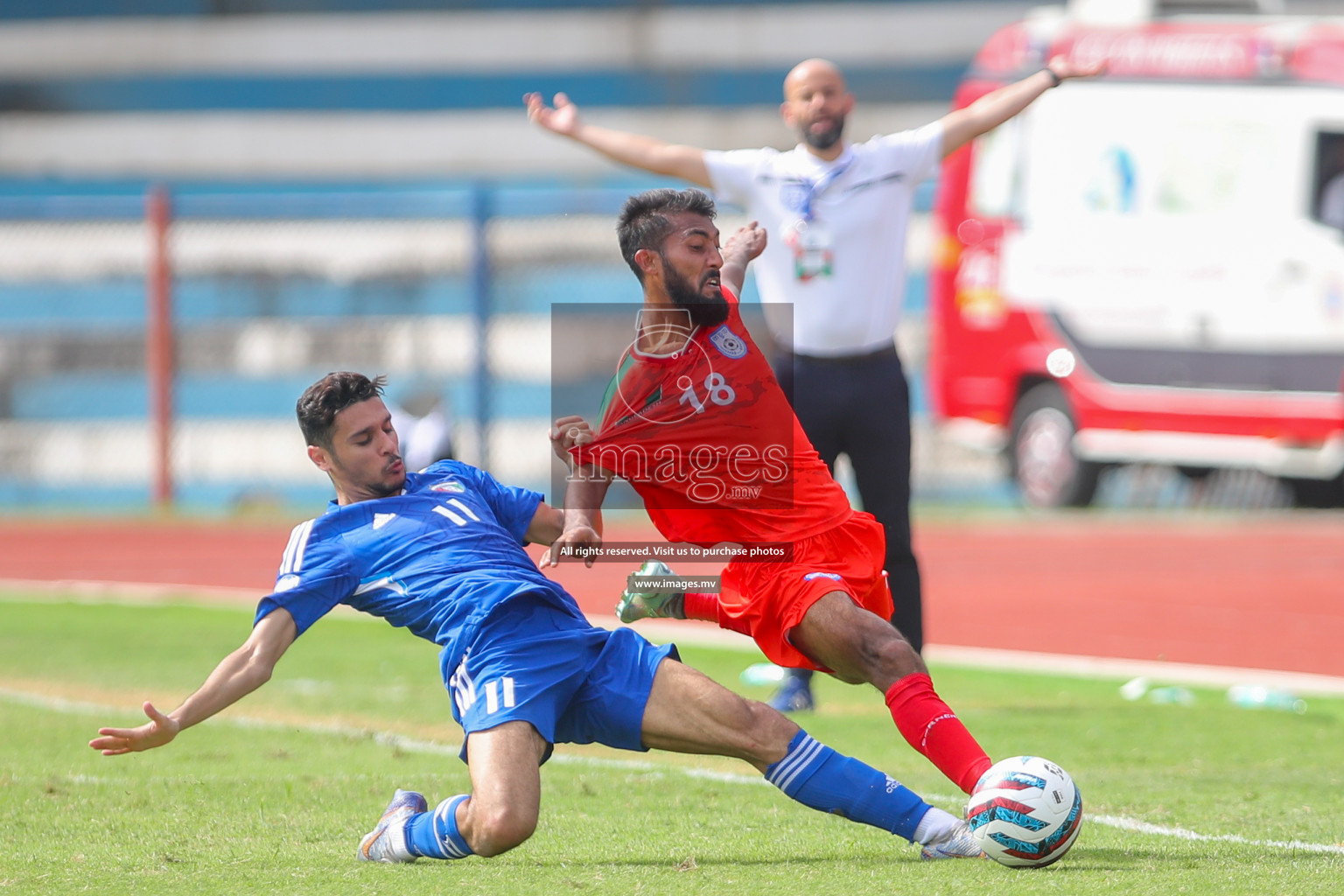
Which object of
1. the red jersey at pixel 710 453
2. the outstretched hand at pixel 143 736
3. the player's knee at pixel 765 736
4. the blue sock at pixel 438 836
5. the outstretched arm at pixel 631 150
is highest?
the outstretched arm at pixel 631 150

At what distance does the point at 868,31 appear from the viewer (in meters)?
27.2

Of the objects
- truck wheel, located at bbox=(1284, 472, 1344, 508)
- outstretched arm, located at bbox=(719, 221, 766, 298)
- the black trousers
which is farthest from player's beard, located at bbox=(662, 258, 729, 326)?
truck wheel, located at bbox=(1284, 472, 1344, 508)

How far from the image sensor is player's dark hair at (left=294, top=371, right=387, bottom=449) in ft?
16.4

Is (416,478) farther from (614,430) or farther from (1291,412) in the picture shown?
(1291,412)

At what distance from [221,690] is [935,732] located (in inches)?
74.0

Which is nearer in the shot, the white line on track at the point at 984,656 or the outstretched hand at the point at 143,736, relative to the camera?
the outstretched hand at the point at 143,736

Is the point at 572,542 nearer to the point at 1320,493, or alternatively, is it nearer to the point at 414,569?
the point at 414,569

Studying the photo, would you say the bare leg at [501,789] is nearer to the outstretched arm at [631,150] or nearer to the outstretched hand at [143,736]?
the outstretched hand at [143,736]

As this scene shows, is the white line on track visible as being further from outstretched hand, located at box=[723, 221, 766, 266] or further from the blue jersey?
the blue jersey

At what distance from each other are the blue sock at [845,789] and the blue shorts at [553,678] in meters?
0.43

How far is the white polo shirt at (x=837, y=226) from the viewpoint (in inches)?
277

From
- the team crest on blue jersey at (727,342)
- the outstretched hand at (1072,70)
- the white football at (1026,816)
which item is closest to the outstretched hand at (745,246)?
the team crest on blue jersey at (727,342)

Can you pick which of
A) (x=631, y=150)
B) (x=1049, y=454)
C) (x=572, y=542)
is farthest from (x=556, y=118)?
(x=1049, y=454)

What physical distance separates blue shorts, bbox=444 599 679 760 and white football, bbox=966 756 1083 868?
947 mm
